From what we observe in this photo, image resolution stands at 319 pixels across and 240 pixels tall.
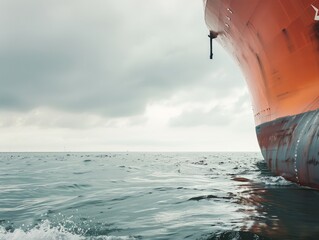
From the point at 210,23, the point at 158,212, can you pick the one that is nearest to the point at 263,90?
the point at 210,23

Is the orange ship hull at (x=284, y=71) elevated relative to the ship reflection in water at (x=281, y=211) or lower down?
elevated

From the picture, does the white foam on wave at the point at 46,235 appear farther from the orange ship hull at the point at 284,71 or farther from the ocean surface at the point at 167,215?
the orange ship hull at the point at 284,71

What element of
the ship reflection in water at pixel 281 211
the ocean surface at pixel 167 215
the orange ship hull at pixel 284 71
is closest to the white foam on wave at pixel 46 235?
the ocean surface at pixel 167 215

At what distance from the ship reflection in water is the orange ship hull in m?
0.43

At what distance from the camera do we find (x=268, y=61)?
9609mm

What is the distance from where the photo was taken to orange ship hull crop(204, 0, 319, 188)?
285 inches

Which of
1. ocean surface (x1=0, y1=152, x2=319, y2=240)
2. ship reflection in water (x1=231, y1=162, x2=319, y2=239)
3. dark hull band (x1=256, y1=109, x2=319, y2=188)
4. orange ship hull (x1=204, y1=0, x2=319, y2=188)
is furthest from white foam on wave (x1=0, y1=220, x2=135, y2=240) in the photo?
orange ship hull (x1=204, y1=0, x2=319, y2=188)

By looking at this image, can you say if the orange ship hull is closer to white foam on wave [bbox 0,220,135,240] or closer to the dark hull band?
the dark hull band

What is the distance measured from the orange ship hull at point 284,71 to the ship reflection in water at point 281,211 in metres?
0.43

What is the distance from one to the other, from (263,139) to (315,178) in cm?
470

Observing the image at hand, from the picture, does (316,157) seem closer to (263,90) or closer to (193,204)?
(193,204)

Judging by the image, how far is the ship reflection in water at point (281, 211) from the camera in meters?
4.77

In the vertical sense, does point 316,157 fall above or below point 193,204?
above

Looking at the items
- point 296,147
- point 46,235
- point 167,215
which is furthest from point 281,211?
point 46,235
